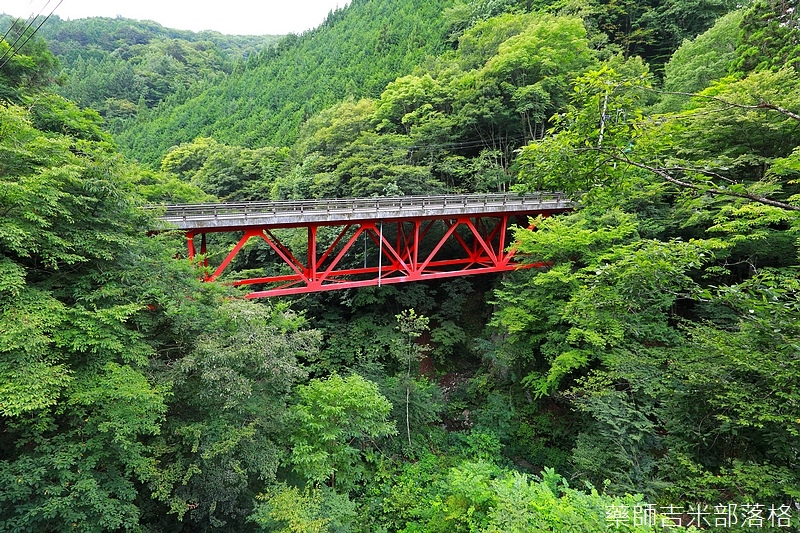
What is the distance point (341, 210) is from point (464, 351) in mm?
9475

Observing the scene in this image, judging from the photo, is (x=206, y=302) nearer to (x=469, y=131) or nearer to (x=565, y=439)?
(x=565, y=439)

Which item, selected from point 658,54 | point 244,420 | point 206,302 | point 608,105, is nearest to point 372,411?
point 244,420

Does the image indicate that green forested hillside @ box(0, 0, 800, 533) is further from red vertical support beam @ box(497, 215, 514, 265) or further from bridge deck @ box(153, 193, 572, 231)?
bridge deck @ box(153, 193, 572, 231)

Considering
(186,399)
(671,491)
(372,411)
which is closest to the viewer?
(671,491)

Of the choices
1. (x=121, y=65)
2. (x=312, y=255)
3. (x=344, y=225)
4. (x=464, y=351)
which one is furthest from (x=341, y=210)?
(x=121, y=65)

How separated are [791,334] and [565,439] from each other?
9446mm

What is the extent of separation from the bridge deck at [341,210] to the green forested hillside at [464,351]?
3.26 ft

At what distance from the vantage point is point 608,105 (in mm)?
3041

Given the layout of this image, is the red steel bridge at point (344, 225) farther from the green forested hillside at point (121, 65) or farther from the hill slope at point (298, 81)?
the green forested hillside at point (121, 65)

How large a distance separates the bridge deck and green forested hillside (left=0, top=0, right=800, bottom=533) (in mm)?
995

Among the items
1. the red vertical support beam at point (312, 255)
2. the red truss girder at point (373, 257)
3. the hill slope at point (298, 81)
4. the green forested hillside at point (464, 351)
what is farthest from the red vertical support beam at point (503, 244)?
the hill slope at point (298, 81)

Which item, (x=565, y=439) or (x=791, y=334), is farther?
(x=565, y=439)

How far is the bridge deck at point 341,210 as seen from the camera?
32.6 feet

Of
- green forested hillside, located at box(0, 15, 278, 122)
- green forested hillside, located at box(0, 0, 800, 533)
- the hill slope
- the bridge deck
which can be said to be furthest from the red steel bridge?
green forested hillside, located at box(0, 15, 278, 122)
